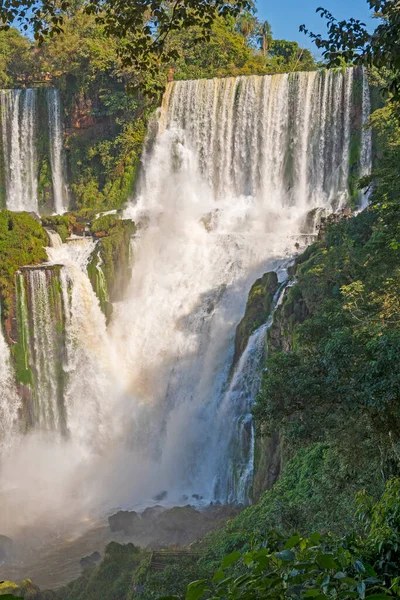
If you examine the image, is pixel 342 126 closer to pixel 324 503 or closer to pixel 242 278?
pixel 242 278

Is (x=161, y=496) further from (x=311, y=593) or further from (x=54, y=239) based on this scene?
(x=311, y=593)

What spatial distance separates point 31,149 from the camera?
34.1 meters

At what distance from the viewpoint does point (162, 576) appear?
955cm

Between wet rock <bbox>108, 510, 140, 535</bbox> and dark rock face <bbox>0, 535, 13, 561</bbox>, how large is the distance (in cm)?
226

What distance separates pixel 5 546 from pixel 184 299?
1098cm

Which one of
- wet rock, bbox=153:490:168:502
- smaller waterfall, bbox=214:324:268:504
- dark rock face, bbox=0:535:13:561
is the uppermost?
smaller waterfall, bbox=214:324:268:504

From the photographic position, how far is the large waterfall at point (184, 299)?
1927cm

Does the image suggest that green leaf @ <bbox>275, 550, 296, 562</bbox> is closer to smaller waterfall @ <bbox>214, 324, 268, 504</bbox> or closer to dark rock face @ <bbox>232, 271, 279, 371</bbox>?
smaller waterfall @ <bbox>214, 324, 268, 504</bbox>

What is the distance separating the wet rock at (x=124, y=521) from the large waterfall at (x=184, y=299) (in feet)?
6.31

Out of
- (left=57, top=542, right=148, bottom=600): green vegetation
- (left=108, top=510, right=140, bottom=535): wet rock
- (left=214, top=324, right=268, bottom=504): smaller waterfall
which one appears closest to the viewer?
(left=57, top=542, right=148, bottom=600): green vegetation

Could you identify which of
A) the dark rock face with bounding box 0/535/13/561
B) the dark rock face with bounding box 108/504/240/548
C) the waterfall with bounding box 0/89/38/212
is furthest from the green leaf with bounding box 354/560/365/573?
the waterfall with bounding box 0/89/38/212

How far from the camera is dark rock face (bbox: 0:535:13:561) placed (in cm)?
1532

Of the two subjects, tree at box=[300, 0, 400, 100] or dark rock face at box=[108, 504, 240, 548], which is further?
dark rock face at box=[108, 504, 240, 548]

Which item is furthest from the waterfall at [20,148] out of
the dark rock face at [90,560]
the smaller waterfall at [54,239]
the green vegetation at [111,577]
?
the green vegetation at [111,577]
